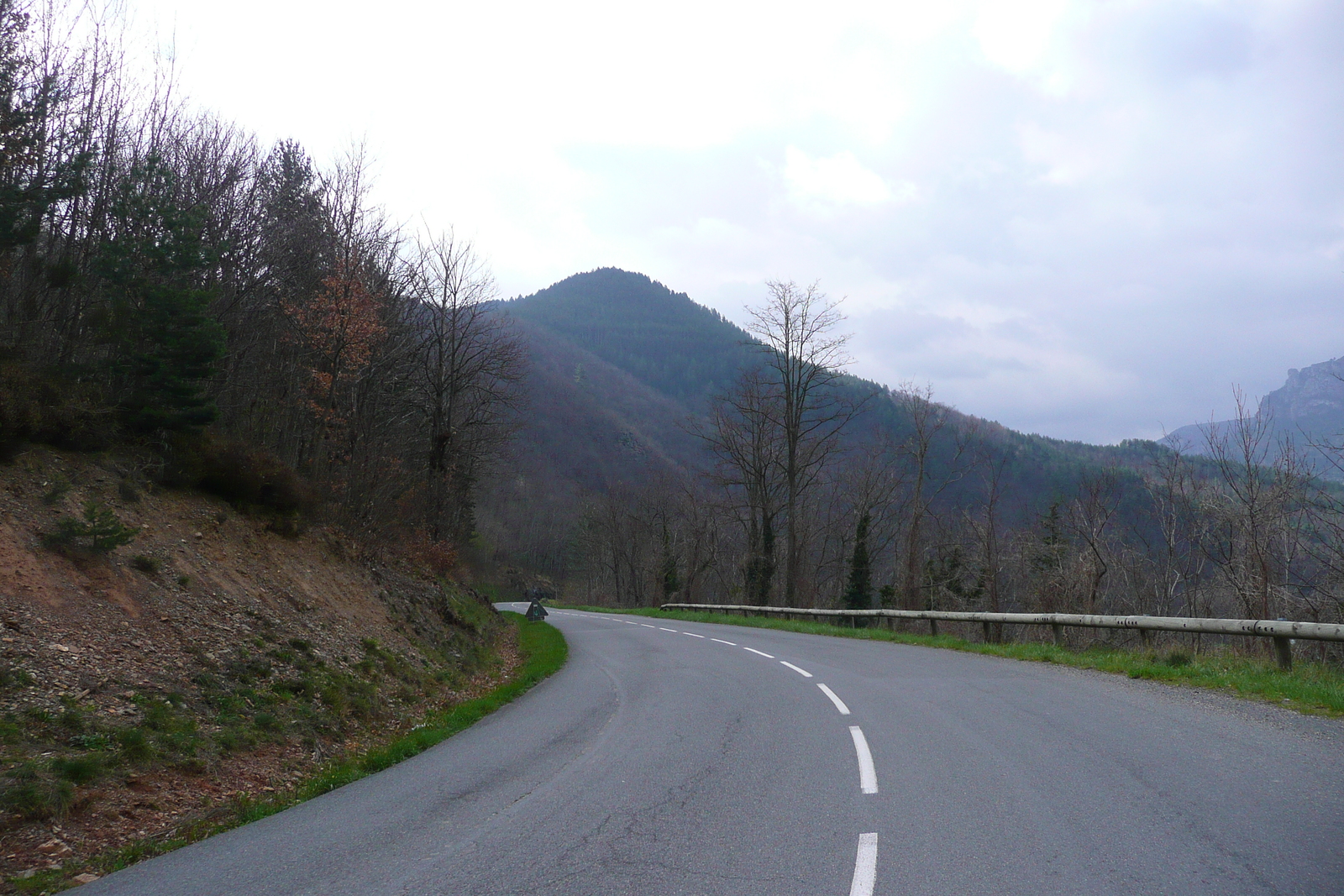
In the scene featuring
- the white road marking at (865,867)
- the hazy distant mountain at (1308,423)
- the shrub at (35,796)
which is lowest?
the shrub at (35,796)

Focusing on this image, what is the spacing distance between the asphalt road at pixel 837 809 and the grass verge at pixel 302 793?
0.78 ft

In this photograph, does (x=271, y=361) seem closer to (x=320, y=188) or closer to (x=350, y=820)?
(x=320, y=188)

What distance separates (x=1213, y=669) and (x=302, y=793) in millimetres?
11756

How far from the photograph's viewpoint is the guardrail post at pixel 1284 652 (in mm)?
10539

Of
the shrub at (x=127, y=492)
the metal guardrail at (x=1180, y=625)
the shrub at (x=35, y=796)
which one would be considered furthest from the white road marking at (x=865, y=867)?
the shrub at (x=127, y=492)

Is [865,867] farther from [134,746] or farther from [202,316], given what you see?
[202,316]

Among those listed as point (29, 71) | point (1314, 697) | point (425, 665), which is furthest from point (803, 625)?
point (29, 71)

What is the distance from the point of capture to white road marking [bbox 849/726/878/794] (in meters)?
6.05

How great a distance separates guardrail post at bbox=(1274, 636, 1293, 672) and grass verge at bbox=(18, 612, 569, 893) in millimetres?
10813

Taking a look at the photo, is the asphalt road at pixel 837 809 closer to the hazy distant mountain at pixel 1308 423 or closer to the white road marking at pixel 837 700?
the white road marking at pixel 837 700

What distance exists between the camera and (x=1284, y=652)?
1066 centimetres

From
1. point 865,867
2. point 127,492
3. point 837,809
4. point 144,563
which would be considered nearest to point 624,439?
point 127,492

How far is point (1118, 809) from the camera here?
5336mm

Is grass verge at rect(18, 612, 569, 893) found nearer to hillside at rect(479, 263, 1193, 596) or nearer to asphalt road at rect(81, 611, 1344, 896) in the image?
asphalt road at rect(81, 611, 1344, 896)
